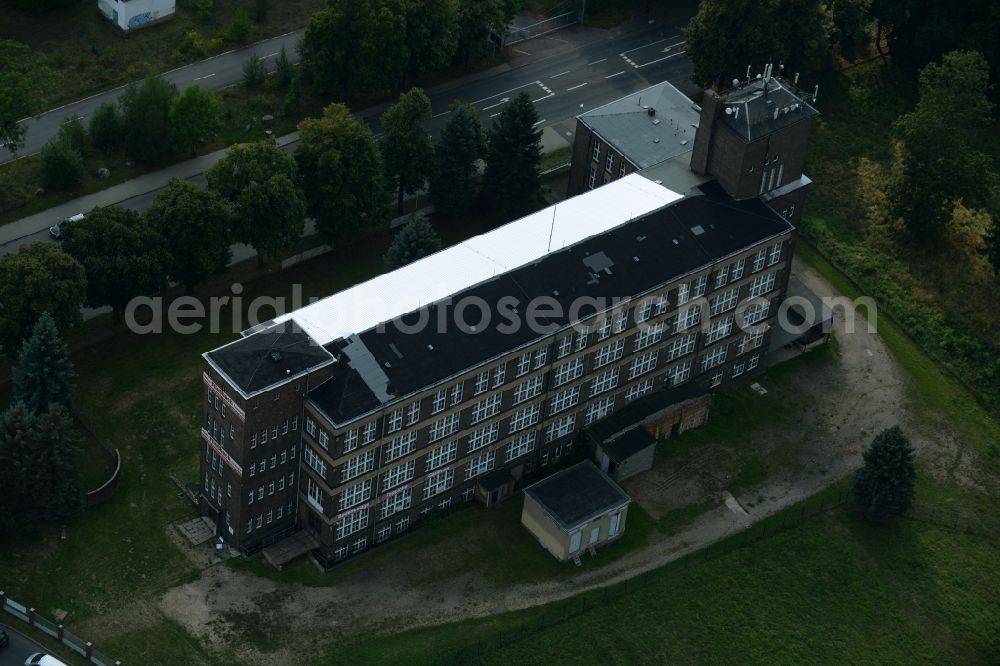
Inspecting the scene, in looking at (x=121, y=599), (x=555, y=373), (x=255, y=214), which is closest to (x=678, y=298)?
(x=555, y=373)

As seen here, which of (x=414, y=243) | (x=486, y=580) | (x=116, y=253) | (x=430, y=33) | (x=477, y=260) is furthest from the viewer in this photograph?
(x=430, y=33)

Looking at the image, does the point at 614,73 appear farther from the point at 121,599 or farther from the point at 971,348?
the point at 121,599

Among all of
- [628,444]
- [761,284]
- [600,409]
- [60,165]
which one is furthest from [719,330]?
[60,165]

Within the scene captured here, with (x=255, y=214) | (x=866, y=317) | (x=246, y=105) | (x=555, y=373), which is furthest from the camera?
(x=246, y=105)

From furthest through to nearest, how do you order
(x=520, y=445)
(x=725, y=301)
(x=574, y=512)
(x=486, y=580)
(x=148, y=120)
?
(x=148, y=120)
(x=725, y=301)
(x=520, y=445)
(x=574, y=512)
(x=486, y=580)

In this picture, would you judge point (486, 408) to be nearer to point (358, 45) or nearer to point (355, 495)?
point (355, 495)

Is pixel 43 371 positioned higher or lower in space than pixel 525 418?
higher
